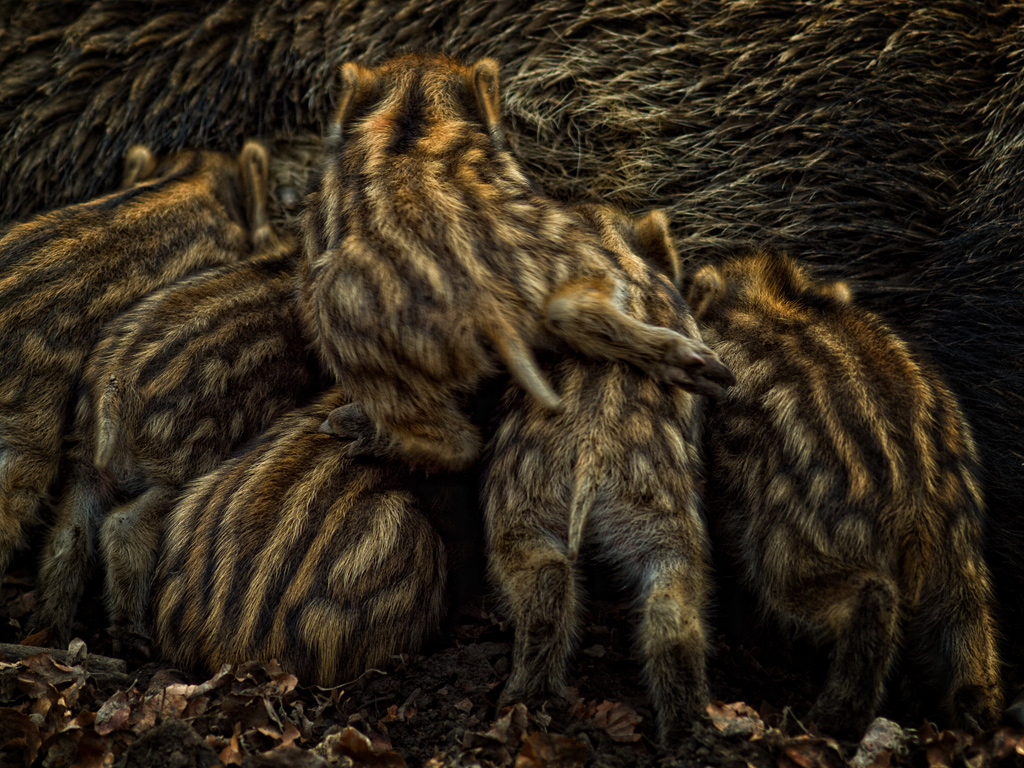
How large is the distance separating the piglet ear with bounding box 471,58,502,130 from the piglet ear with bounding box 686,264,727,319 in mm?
889

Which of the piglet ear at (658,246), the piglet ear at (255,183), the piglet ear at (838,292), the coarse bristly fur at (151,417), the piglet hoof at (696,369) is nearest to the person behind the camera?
the piglet hoof at (696,369)

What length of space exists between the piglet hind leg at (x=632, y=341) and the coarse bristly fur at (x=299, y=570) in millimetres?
705

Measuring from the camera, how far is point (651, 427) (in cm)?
234

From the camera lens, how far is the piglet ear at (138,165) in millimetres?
3783

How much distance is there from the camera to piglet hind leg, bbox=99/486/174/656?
2.55 meters

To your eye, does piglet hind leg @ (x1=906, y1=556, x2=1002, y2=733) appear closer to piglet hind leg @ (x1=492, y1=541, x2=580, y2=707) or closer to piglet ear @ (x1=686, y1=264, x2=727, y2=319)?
piglet hind leg @ (x1=492, y1=541, x2=580, y2=707)

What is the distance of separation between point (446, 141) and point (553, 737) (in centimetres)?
181

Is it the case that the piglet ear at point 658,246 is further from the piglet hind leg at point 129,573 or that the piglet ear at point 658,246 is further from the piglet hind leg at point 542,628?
the piglet hind leg at point 129,573

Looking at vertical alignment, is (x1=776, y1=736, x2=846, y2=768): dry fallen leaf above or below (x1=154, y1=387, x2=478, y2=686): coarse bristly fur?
below

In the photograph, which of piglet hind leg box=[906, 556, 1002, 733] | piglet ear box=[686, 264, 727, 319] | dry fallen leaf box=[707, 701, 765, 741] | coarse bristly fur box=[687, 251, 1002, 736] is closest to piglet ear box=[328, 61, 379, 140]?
piglet ear box=[686, 264, 727, 319]

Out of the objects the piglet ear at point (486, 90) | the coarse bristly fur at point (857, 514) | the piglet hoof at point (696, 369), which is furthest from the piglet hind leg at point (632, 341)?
the piglet ear at point (486, 90)

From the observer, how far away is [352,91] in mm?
3137

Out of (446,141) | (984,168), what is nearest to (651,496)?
(446,141)

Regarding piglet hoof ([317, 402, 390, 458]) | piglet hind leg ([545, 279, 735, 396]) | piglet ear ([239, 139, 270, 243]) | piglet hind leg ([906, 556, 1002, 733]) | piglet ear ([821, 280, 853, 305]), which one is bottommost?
piglet hind leg ([906, 556, 1002, 733])
